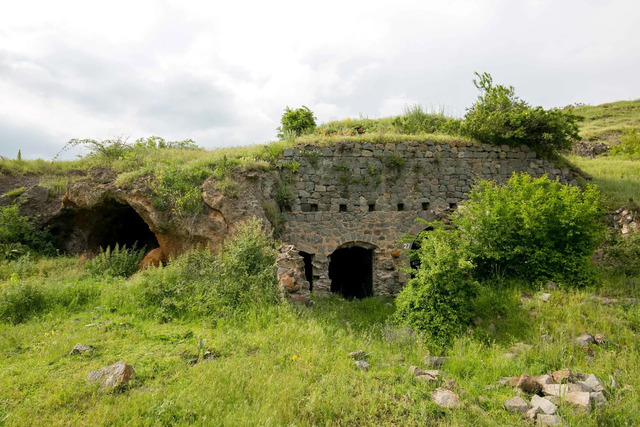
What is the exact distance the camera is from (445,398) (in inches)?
161

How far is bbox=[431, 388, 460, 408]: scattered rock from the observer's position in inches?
157

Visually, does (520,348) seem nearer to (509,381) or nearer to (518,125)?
(509,381)

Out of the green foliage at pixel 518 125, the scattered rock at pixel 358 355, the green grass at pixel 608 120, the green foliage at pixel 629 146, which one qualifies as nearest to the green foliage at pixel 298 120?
the green foliage at pixel 518 125

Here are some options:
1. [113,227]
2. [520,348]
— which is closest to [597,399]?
[520,348]

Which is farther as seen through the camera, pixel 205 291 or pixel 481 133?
pixel 481 133

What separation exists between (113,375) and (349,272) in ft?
32.3

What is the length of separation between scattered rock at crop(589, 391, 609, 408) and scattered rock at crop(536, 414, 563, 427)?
1.91 feet

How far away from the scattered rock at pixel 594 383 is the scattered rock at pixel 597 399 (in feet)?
0.57

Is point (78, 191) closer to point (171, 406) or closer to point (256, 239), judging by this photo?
point (256, 239)

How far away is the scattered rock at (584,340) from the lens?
18.5ft

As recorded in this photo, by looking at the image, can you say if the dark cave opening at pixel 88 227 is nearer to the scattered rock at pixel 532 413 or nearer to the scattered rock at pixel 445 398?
the scattered rock at pixel 445 398

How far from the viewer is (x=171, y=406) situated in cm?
379

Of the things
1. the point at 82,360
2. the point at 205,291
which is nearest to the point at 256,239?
the point at 205,291

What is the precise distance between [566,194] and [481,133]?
4.36m
